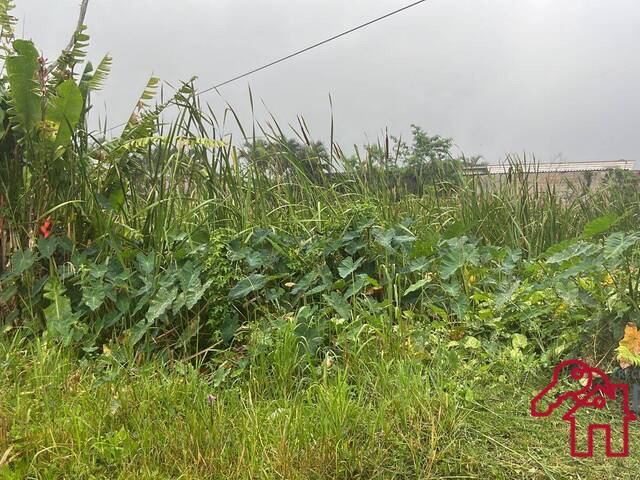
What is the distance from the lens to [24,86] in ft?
10.9

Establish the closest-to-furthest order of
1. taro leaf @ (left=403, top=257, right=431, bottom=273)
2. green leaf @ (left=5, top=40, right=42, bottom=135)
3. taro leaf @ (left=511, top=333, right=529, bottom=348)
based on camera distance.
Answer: taro leaf @ (left=511, top=333, right=529, bottom=348) → taro leaf @ (left=403, top=257, right=431, bottom=273) → green leaf @ (left=5, top=40, right=42, bottom=135)

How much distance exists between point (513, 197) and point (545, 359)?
241 centimetres

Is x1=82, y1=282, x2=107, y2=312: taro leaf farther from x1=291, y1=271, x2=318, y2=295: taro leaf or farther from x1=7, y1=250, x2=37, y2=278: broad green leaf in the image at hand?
x1=291, y1=271, x2=318, y2=295: taro leaf

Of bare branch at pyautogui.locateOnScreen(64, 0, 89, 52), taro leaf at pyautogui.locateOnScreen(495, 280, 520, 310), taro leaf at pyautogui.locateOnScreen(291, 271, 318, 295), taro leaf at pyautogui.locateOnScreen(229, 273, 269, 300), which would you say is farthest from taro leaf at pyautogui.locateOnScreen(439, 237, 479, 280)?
bare branch at pyautogui.locateOnScreen(64, 0, 89, 52)

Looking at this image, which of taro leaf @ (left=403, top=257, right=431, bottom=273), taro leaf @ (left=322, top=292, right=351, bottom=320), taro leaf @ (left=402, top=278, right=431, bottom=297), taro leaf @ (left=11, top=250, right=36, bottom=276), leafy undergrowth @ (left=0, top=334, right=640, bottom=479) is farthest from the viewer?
taro leaf @ (left=11, top=250, right=36, bottom=276)

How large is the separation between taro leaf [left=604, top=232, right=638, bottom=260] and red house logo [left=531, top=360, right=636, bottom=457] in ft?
1.44

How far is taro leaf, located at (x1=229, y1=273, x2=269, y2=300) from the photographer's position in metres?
2.86

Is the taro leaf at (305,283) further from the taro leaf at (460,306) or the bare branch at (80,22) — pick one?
the bare branch at (80,22)

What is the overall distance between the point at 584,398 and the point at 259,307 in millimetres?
1492

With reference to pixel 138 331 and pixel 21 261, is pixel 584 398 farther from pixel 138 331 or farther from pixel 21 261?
pixel 21 261

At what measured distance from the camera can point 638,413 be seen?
2.15 metres

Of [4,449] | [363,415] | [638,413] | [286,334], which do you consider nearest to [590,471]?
[638,413]

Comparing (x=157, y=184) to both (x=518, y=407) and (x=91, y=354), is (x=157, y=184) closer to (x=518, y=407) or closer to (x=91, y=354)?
(x=91, y=354)

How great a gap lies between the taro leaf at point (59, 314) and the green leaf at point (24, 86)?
94 cm
